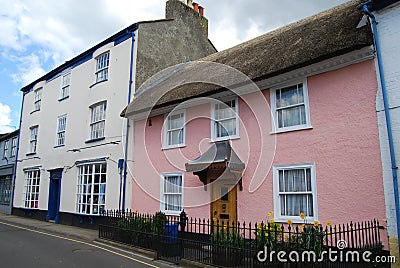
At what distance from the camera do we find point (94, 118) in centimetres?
1858

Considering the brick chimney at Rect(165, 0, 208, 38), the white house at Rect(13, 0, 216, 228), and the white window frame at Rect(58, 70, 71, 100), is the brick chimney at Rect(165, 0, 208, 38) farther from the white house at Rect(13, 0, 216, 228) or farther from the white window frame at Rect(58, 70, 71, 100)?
the white window frame at Rect(58, 70, 71, 100)

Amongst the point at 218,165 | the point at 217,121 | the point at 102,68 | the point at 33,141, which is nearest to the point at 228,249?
the point at 218,165

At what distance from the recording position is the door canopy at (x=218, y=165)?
1085cm

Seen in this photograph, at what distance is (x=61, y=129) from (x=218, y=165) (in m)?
13.9

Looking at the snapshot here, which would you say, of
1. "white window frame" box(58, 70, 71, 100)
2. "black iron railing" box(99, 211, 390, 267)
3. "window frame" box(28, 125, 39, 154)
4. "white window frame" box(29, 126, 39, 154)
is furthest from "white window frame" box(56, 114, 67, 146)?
"black iron railing" box(99, 211, 390, 267)

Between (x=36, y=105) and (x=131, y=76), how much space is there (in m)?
11.9

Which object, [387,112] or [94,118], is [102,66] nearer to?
[94,118]

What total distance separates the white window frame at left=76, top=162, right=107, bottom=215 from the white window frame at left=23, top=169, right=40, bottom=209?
582 cm

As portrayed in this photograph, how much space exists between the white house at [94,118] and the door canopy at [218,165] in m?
5.24

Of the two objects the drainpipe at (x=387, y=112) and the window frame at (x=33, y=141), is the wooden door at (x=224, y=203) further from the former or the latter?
the window frame at (x=33, y=141)

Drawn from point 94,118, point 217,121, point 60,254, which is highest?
point 94,118

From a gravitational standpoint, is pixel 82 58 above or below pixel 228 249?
above

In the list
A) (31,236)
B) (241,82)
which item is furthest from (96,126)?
(241,82)

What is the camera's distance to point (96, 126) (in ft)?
60.0
